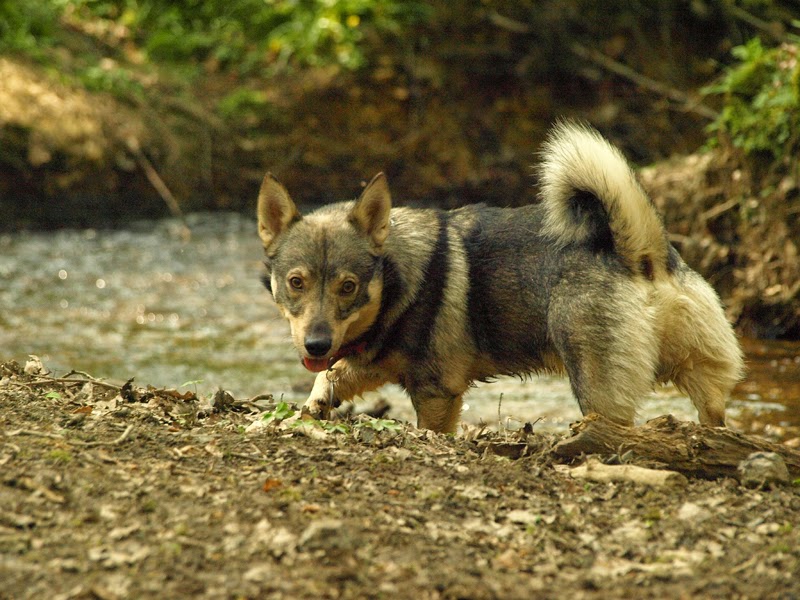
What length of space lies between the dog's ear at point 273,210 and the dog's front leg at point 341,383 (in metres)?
0.91

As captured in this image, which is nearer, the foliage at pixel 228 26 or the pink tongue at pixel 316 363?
the pink tongue at pixel 316 363

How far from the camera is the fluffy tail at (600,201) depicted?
481 centimetres

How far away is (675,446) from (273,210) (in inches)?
110

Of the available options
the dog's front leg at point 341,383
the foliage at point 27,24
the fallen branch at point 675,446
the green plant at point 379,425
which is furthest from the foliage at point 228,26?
the fallen branch at point 675,446

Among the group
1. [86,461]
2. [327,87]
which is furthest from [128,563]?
[327,87]

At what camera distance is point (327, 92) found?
15.2m

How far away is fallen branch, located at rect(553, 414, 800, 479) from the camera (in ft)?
14.0

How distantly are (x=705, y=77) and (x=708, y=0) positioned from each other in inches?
48.7

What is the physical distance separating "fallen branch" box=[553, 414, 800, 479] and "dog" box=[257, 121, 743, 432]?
0.36m

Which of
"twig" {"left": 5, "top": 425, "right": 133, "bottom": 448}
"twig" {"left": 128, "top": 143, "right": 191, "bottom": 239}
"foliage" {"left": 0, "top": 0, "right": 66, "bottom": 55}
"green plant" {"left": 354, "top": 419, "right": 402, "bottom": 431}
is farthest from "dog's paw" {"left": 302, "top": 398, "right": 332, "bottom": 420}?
"foliage" {"left": 0, "top": 0, "right": 66, "bottom": 55}

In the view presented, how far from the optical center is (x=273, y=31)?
16.0 metres

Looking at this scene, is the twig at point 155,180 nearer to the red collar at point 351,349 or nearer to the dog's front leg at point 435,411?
the red collar at point 351,349

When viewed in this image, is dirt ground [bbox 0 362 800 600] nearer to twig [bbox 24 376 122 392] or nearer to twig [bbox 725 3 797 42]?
twig [bbox 24 376 122 392]

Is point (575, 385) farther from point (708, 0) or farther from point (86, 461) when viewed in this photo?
point (708, 0)
